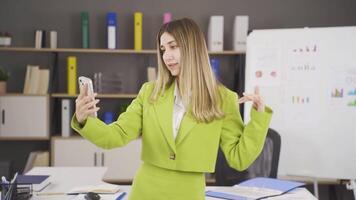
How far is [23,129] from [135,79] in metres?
1.18

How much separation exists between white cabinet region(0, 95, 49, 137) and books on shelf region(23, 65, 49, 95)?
76mm

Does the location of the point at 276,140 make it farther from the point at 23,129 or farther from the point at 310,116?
the point at 23,129

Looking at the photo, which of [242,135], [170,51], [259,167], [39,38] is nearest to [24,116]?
[39,38]

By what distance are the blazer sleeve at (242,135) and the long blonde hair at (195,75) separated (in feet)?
0.20

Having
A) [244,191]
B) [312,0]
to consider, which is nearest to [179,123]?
[244,191]

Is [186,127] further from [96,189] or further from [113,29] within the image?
[113,29]

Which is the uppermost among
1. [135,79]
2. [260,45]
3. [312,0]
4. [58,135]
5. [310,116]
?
[312,0]

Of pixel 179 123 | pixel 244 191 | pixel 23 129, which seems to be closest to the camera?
pixel 179 123

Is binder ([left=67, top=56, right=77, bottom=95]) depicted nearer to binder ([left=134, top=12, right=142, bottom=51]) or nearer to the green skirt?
binder ([left=134, top=12, right=142, bottom=51])

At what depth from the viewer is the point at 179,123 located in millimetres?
1396

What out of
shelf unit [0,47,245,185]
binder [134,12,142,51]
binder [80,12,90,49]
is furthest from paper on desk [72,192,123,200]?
binder [80,12,90,49]

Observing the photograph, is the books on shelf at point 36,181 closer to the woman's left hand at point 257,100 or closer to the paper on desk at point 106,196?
the paper on desk at point 106,196

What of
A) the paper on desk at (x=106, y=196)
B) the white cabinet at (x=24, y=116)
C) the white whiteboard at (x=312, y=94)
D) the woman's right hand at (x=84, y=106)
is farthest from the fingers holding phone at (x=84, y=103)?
the white cabinet at (x=24, y=116)

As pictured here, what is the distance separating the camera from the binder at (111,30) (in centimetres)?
382
